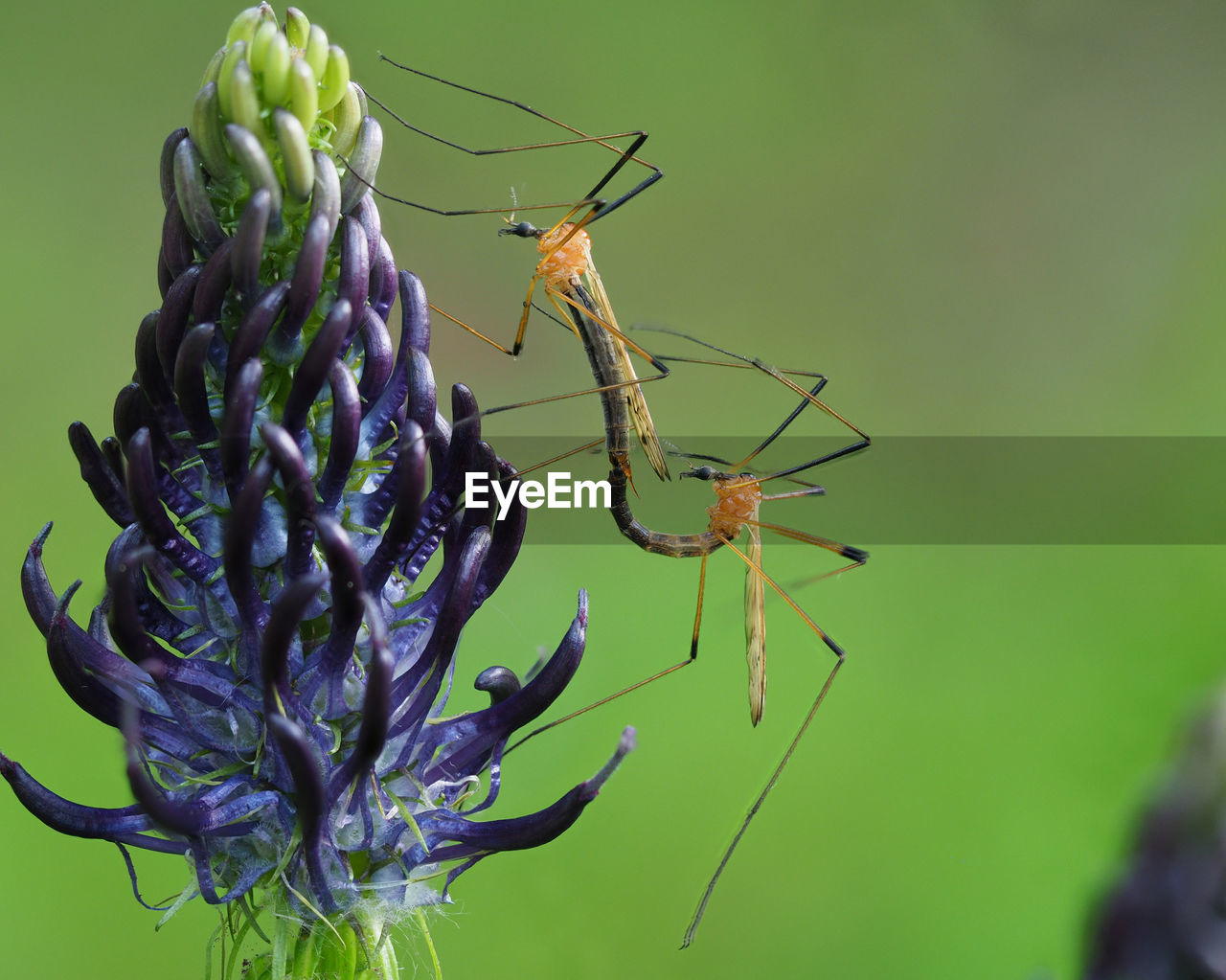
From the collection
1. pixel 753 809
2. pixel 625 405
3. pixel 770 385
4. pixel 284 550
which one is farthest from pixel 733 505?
pixel 770 385

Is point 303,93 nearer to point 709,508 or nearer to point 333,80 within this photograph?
point 333,80

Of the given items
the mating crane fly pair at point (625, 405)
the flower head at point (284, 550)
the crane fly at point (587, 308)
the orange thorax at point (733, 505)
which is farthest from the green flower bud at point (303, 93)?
the orange thorax at point (733, 505)

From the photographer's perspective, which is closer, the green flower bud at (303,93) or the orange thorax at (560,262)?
the green flower bud at (303,93)

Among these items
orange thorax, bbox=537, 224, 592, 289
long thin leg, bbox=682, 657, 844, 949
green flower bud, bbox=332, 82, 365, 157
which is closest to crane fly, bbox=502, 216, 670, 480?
orange thorax, bbox=537, 224, 592, 289

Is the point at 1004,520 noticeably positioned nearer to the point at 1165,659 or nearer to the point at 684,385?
the point at 1165,659

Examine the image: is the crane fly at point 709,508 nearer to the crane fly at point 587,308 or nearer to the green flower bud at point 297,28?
the crane fly at point 587,308

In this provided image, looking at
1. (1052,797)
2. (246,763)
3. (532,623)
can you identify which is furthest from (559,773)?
(246,763)
